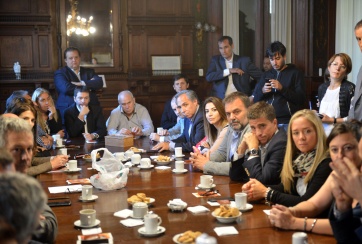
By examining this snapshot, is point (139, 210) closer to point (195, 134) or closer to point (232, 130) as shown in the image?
point (232, 130)

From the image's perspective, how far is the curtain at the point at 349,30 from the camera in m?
8.06

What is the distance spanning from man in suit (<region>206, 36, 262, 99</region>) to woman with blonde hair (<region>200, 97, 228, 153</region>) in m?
3.13

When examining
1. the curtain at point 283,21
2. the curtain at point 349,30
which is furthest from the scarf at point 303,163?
the curtain at point 283,21

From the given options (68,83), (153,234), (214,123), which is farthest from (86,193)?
(68,83)

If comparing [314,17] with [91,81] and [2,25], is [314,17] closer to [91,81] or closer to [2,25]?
[91,81]

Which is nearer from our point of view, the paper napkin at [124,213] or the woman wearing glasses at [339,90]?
the paper napkin at [124,213]

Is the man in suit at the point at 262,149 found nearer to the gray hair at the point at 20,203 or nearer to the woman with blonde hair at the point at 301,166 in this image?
the woman with blonde hair at the point at 301,166

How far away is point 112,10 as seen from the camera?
8.91 meters

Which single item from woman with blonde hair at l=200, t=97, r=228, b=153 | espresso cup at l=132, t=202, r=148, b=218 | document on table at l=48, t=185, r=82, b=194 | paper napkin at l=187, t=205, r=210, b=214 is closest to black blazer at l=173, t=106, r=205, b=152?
woman with blonde hair at l=200, t=97, r=228, b=153

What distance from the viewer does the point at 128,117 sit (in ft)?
21.7

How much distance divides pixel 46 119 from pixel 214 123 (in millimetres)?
2362

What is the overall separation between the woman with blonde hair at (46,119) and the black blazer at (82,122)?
14cm

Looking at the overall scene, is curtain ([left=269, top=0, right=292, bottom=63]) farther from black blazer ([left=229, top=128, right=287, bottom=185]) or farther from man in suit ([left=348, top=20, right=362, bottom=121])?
black blazer ([left=229, top=128, right=287, bottom=185])

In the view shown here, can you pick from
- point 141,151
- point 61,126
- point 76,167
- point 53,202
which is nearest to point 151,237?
point 53,202
